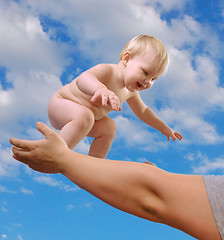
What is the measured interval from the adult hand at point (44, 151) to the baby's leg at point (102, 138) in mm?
1172

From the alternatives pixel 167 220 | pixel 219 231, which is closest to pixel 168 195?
pixel 167 220

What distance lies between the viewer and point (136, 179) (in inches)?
53.6

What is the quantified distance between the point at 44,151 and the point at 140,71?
4.28ft

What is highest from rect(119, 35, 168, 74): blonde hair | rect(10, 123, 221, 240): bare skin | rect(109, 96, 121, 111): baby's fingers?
rect(119, 35, 168, 74): blonde hair

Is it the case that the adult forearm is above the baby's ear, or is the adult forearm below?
below

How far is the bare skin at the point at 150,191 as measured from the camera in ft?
4.27

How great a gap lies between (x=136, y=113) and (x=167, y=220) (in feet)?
6.17

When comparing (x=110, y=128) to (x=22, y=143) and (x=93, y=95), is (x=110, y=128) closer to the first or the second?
(x=93, y=95)

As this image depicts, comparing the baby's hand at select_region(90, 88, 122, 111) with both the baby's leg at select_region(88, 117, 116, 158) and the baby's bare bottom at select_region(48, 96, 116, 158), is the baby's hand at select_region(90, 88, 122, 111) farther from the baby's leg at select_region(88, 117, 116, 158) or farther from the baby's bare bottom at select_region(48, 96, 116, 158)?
the baby's leg at select_region(88, 117, 116, 158)

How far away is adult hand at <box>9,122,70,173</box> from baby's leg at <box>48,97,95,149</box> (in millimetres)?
725

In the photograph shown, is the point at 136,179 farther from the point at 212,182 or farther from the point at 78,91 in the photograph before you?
the point at 78,91

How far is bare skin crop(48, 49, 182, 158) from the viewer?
2.31m

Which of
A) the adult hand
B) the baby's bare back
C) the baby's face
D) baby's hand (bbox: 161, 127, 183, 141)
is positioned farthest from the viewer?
baby's hand (bbox: 161, 127, 183, 141)

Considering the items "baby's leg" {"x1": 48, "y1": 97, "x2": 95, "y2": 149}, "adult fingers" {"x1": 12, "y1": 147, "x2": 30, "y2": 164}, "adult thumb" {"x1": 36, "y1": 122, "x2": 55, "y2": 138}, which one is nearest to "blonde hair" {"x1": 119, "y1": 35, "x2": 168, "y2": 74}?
"baby's leg" {"x1": 48, "y1": 97, "x2": 95, "y2": 149}
